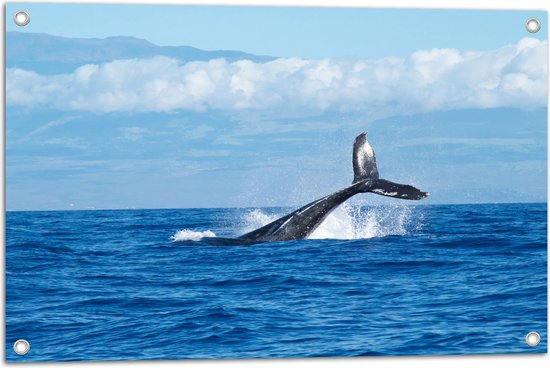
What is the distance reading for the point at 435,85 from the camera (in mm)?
11680

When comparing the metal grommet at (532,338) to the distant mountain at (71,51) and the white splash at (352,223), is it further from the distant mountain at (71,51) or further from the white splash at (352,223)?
the distant mountain at (71,51)

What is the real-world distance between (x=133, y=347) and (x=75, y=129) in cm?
267

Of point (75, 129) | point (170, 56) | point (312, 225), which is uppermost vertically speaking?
point (170, 56)

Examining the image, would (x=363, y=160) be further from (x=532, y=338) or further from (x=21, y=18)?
(x=21, y=18)

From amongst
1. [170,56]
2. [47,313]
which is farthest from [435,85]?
[47,313]

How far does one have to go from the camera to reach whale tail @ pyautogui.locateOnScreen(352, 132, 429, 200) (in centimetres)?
1177

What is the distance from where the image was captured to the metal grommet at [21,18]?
11055 millimetres

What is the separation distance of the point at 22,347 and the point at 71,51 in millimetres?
3448

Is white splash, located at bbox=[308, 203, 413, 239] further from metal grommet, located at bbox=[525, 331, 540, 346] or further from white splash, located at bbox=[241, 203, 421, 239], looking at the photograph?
metal grommet, located at bbox=[525, 331, 540, 346]

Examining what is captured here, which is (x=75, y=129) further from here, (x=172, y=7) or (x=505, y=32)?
(x=505, y=32)

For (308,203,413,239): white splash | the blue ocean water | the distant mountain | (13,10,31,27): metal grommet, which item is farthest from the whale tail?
(13,10,31,27): metal grommet

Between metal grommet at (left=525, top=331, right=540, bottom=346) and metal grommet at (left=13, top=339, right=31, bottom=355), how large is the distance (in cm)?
578

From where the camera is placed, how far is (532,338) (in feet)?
36.9

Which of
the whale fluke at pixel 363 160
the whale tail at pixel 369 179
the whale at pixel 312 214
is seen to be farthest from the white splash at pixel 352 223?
→ the whale fluke at pixel 363 160
